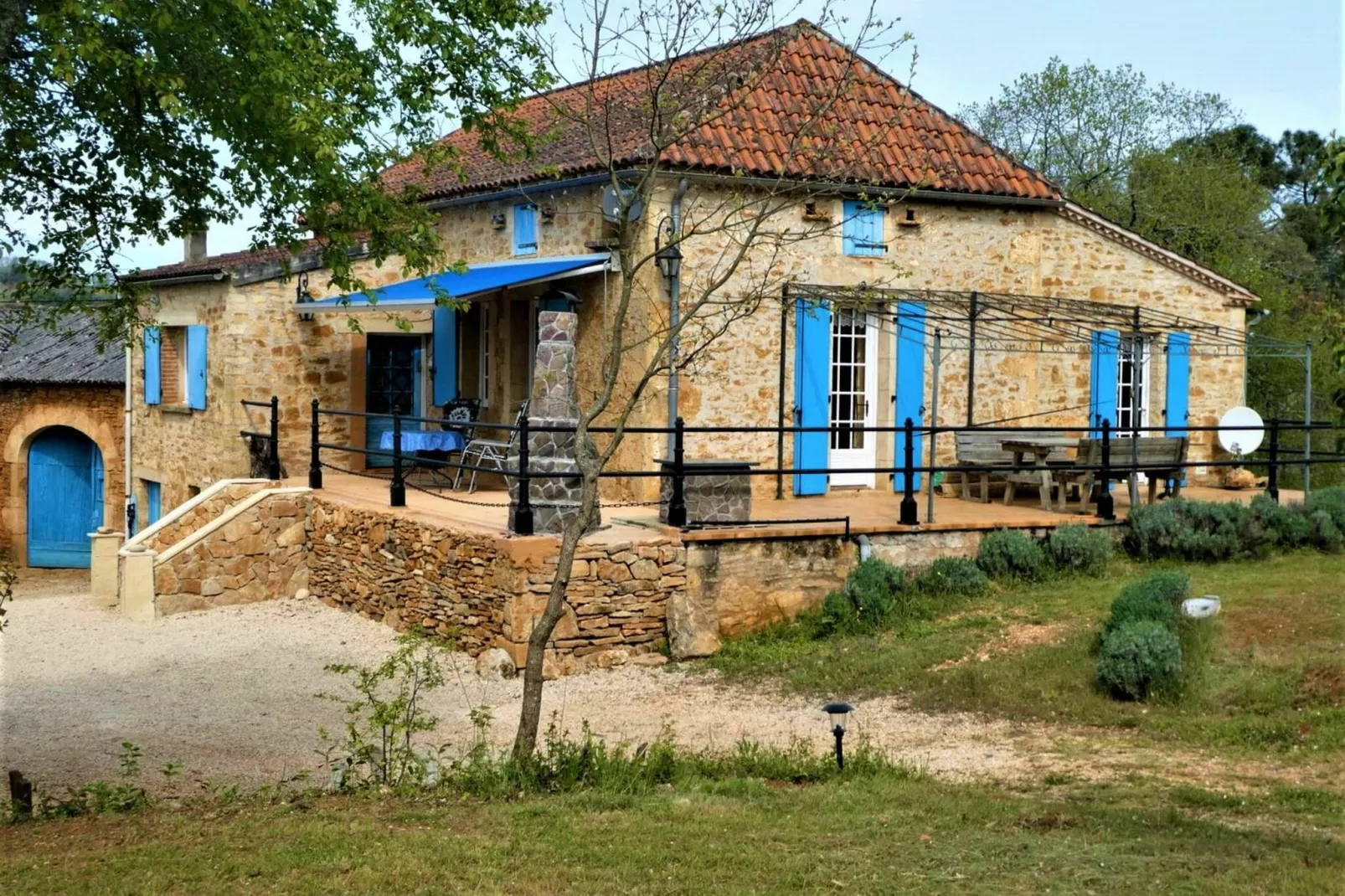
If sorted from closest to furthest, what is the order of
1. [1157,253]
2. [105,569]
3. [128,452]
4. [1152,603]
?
[1152,603] < [105,569] < [1157,253] < [128,452]

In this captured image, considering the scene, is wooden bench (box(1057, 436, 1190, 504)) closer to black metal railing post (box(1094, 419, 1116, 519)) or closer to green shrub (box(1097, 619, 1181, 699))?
black metal railing post (box(1094, 419, 1116, 519))

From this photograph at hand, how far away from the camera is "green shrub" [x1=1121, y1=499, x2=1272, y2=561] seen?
12.4m

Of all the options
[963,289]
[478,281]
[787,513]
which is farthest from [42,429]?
[963,289]

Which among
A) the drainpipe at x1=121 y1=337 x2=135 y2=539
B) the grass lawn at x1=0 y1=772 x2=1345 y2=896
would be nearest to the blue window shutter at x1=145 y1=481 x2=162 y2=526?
the drainpipe at x1=121 y1=337 x2=135 y2=539

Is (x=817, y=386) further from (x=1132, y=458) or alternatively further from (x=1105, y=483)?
(x=1132, y=458)

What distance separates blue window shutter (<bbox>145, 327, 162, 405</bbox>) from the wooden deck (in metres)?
4.84

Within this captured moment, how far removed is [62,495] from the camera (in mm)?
23047

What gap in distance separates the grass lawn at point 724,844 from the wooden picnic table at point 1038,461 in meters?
6.73

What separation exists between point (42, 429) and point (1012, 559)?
16848 mm

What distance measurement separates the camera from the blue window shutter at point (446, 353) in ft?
57.1

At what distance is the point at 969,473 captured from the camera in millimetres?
14945

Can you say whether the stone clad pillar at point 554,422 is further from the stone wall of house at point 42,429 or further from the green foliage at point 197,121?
the stone wall of house at point 42,429

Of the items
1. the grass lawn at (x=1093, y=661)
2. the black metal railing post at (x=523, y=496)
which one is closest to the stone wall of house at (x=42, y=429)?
the black metal railing post at (x=523, y=496)

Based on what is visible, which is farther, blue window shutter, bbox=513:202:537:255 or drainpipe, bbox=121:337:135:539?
drainpipe, bbox=121:337:135:539
